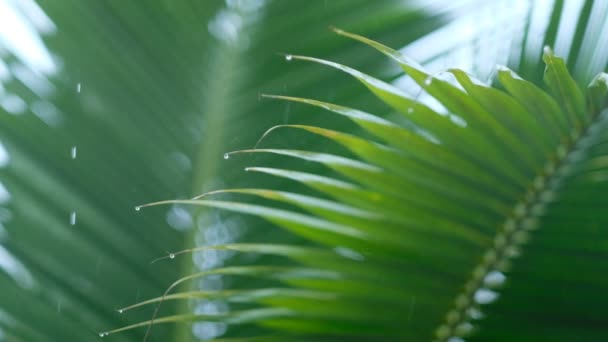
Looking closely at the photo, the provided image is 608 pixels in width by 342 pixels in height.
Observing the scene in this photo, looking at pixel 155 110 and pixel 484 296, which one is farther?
pixel 155 110

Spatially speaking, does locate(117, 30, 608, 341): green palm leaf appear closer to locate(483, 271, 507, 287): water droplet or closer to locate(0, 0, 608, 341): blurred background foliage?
locate(483, 271, 507, 287): water droplet

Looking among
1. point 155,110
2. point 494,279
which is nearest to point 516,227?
point 494,279

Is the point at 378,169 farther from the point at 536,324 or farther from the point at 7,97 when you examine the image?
the point at 7,97

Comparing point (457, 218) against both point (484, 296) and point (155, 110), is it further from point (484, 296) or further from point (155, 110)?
point (155, 110)

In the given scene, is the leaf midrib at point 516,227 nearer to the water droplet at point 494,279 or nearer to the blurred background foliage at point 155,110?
the water droplet at point 494,279

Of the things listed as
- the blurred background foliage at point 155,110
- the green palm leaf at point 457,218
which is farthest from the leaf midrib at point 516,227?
the blurred background foliage at point 155,110

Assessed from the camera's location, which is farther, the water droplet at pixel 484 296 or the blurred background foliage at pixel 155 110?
the blurred background foliage at pixel 155 110

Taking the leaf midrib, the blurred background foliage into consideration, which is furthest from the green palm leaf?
the blurred background foliage

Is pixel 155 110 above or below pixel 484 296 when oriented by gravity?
above

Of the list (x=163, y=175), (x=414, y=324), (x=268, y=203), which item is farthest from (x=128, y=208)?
(x=414, y=324)
